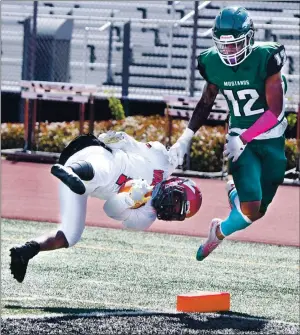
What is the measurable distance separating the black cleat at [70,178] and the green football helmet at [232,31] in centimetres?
116

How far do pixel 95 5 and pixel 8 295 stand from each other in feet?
61.1

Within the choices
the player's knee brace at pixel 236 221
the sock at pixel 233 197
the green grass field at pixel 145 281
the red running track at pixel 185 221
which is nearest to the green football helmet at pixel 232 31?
the sock at pixel 233 197

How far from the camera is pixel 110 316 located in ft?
42.2

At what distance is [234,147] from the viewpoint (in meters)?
7.44

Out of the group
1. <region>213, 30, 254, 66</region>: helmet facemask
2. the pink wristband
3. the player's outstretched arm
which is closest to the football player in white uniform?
the player's outstretched arm

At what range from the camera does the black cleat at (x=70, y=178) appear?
23.9 feet

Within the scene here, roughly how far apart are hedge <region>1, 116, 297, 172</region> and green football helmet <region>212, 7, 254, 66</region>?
1665cm

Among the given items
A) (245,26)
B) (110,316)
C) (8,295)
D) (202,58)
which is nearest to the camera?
(245,26)

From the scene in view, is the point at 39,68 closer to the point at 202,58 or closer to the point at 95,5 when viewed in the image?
the point at 95,5

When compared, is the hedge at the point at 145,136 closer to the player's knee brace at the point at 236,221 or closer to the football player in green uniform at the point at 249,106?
the player's knee brace at the point at 236,221

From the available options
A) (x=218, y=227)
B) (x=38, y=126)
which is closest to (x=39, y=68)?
(x=38, y=126)

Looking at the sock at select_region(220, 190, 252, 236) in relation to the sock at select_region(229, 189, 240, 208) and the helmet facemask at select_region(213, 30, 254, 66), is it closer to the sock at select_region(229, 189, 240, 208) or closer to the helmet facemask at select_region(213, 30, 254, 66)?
the sock at select_region(229, 189, 240, 208)

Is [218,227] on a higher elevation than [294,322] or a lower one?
higher

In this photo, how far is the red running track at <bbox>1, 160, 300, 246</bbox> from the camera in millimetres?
20031
